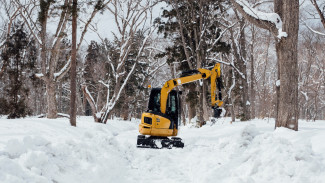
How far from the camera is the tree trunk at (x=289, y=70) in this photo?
24.7 feet

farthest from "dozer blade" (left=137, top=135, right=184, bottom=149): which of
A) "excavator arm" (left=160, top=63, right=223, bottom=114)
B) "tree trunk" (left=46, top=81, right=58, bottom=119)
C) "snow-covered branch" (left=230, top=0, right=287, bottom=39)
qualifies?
"tree trunk" (left=46, top=81, right=58, bottom=119)

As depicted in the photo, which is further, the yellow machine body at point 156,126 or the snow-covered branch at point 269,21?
the yellow machine body at point 156,126

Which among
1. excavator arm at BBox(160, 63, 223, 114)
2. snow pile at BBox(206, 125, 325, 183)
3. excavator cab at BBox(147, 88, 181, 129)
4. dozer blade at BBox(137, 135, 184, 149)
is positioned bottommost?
dozer blade at BBox(137, 135, 184, 149)

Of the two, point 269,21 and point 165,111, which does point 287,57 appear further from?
point 165,111

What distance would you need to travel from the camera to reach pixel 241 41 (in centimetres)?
2091

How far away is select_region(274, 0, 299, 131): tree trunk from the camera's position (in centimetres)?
753

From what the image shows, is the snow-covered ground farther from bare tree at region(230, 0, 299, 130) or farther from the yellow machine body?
the yellow machine body

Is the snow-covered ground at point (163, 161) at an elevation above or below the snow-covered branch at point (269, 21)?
below

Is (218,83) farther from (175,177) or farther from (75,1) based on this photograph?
(75,1)

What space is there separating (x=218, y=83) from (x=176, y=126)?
7.92ft

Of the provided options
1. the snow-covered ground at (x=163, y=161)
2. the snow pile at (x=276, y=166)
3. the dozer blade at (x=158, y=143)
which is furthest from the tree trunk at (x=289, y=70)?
the dozer blade at (x=158, y=143)

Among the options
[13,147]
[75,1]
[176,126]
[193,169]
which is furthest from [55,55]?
[193,169]

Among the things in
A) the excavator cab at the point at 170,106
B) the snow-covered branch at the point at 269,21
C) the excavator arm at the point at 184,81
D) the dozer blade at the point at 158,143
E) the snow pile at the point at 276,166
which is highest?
the snow-covered branch at the point at 269,21

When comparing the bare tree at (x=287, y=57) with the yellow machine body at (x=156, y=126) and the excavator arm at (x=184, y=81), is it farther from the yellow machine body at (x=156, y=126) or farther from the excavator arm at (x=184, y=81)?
the yellow machine body at (x=156, y=126)
